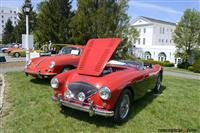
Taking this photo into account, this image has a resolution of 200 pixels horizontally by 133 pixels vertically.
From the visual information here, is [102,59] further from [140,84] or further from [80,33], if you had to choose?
[80,33]

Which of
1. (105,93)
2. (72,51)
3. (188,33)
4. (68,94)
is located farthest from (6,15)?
(105,93)

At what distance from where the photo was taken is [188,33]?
3158 centimetres

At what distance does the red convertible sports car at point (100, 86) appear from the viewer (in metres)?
4.12

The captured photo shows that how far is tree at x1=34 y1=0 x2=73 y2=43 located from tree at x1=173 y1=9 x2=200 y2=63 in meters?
16.9

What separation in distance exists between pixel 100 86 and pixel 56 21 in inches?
1057

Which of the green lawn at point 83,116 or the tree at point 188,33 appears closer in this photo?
the green lawn at point 83,116

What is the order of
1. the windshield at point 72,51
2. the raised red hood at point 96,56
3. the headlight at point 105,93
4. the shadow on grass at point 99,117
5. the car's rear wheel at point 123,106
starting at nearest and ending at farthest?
the headlight at point 105,93, the car's rear wheel at point 123,106, the shadow on grass at point 99,117, the raised red hood at point 96,56, the windshield at point 72,51

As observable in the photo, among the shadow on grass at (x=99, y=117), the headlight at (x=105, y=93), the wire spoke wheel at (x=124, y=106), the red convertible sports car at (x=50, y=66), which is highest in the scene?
the red convertible sports car at (x=50, y=66)

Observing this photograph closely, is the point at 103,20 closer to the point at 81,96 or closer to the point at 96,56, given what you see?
the point at 96,56

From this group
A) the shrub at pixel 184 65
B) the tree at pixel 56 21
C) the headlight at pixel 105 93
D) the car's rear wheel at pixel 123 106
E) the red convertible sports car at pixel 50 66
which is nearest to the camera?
the headlight at pixel 105 93

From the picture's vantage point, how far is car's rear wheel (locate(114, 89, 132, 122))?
4262mm

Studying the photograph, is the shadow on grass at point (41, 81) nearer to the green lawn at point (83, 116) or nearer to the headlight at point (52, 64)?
the headlight at point (52, 64)

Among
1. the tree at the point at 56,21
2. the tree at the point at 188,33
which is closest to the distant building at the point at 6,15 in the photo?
the tree at the point at 56,21

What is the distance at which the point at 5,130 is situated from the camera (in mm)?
3961
